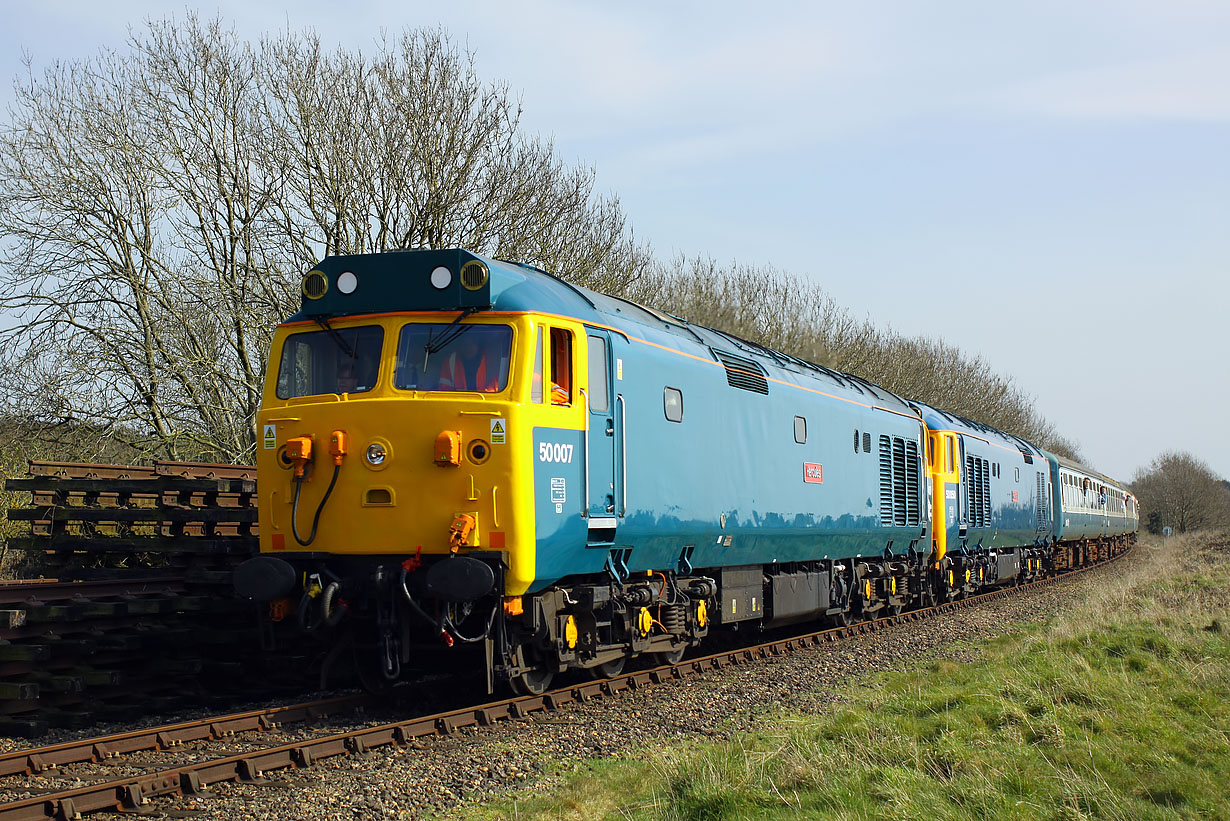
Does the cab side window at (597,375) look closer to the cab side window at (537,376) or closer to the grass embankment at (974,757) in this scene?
the cab side window at (537,376)

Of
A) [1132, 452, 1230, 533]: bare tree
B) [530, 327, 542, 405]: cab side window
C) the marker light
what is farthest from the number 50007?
[1132, 452, 1230, 533]: bare tree

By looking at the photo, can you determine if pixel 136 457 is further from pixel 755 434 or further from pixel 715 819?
pixel 715 819

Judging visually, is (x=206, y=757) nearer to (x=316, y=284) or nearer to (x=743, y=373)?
(x=316, y=284)

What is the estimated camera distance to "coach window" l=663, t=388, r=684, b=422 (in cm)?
1099

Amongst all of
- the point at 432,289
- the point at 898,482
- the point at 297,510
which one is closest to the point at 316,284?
the point at 432,289

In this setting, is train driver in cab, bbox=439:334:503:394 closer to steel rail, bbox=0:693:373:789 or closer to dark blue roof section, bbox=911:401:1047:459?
steel rail, bbox=0:693:373:789

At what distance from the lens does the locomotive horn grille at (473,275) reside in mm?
9172

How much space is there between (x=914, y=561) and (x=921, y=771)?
13087 mm

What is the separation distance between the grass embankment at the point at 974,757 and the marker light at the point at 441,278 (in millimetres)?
4163

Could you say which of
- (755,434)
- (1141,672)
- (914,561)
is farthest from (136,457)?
(1141,672)

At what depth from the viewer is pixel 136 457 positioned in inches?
832

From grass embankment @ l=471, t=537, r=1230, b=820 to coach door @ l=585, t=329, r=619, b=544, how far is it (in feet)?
7.19

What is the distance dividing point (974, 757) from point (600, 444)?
162 inches

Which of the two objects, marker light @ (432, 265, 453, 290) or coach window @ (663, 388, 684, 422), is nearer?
marker light @ (432, 265, 453, 290)
